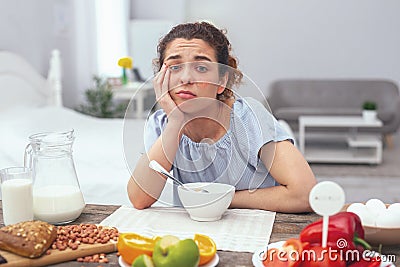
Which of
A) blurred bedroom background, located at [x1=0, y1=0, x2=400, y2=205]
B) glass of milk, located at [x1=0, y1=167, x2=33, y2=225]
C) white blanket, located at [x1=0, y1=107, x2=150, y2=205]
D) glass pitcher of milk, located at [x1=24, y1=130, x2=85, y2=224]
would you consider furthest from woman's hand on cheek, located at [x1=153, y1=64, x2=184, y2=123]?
blurred bedroom background, located at [x1=0, y1=0, x2=400, y2=205]

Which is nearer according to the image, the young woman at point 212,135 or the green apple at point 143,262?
the green apple at point 143,262

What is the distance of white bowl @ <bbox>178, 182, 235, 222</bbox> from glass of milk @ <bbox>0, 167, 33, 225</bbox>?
32 centimetres

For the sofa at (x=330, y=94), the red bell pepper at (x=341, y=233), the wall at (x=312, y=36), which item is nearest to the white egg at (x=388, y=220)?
the red bell pepper at (x=341, y=233)

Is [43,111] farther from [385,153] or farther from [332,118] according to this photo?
[385,153]

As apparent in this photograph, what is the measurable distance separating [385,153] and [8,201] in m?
4.82

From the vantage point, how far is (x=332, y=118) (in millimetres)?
5219

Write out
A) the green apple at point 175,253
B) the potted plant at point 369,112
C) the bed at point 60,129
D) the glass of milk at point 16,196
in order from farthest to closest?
the potted plant at point 369,112 < the bed at point 60,129 < the glass of milk at point 16,196 < the green apple at point 175,253

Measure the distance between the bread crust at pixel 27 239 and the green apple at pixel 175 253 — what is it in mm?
233

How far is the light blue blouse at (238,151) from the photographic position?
4.14ft

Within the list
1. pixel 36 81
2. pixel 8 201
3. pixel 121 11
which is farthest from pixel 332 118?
pixel 8 201

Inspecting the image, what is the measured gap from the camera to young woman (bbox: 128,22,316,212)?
48.9 inches

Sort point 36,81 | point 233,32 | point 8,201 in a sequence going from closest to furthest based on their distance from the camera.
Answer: point 8,201, point 36,81, point 233,32

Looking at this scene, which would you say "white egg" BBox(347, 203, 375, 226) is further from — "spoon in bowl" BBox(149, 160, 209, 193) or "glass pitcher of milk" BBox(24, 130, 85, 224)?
"glass pitcher of milk" BBox(24, 130, 85, 224)

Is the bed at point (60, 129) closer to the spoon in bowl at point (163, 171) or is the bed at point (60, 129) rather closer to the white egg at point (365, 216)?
the spoon in bowl at point (163, 171)
